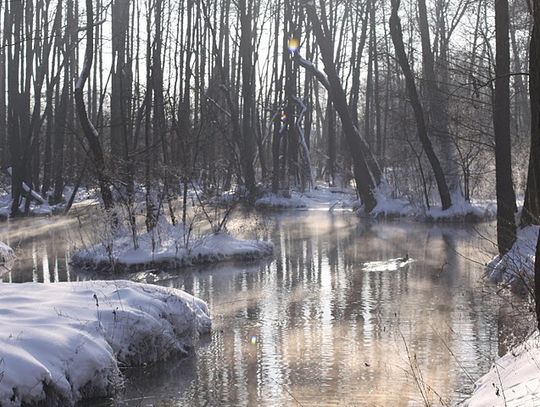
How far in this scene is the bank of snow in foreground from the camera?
233 inches

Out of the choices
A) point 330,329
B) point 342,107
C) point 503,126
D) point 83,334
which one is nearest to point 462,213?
point 342,107

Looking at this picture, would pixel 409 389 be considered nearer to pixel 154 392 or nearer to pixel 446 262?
pixel 154 392

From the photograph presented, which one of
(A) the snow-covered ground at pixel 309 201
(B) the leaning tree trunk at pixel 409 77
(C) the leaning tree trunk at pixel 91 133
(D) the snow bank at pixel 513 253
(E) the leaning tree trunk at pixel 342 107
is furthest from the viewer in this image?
(A) the snow-covered ground at pixel 309 201

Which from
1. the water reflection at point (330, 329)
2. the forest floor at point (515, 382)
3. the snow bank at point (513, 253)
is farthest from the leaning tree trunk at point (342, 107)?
the forest floor at point (515, 382)

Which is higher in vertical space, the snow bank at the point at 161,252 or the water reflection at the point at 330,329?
the snow bank at the point at 161,252

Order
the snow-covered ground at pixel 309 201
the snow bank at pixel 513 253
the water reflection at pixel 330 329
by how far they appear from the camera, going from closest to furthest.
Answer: the water reflection at pixel 330 329 → the snow bank at pixel 513 253 → the snow-covered ground at pixel 309 201

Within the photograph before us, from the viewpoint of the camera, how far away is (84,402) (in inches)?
256

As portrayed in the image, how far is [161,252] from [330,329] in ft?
20.4

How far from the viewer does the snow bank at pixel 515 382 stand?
173 inches

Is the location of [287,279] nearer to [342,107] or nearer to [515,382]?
[515,382]

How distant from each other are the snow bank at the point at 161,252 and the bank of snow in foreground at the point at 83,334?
16.6 ft

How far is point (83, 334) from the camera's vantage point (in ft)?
22.5

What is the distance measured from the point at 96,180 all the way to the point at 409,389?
1164 cm

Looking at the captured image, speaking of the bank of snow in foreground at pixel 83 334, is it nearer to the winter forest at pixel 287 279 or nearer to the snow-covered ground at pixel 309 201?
the winter forest at pixel 287 279
